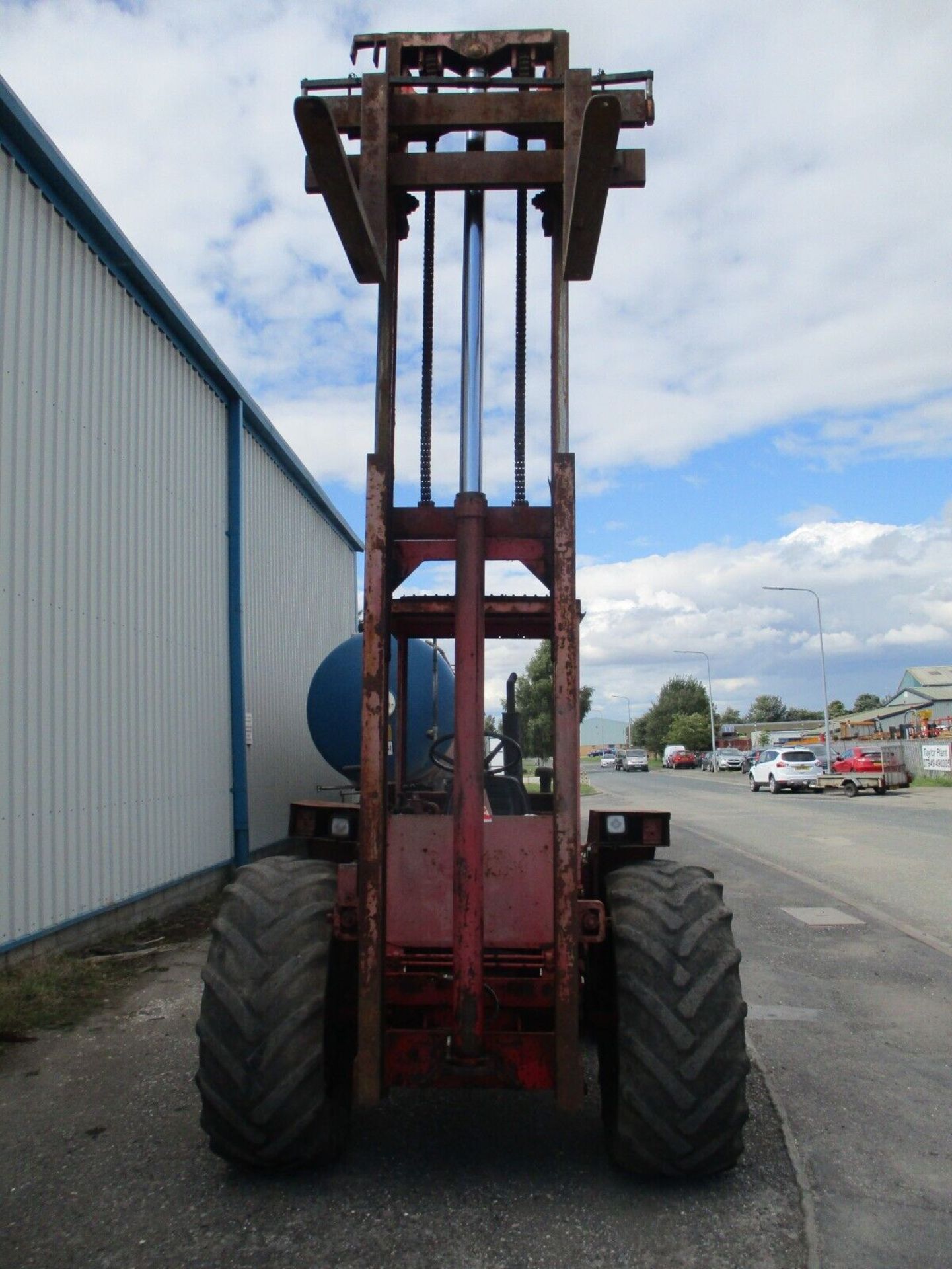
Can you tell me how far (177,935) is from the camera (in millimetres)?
9195

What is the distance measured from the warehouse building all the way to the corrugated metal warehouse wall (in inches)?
3.0

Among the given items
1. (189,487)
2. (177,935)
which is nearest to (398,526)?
(177,935)

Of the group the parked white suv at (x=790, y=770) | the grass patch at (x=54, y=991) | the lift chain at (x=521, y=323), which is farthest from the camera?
the parked white suv at (x=790, y=770)

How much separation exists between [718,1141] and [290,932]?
1.78 metres

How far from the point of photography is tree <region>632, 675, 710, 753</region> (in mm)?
127312

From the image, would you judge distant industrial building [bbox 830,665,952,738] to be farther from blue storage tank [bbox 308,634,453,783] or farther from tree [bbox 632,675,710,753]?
blue storage tank [bbox 308,634,453,783]

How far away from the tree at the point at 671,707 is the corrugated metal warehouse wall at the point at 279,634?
109 meters

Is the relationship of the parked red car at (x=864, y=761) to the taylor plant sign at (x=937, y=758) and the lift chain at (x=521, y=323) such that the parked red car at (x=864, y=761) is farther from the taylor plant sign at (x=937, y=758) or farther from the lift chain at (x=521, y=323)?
the lift chain at (x=521, y=323)

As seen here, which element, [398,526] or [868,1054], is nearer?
[398,526]

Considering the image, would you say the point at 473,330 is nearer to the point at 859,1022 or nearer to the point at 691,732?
the point at 859,1022

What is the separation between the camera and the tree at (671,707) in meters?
127

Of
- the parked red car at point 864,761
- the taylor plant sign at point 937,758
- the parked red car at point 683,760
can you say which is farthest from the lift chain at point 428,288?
the parked red car at point 683,760

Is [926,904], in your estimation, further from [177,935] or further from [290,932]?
[290,932]

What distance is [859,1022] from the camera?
6.53m
